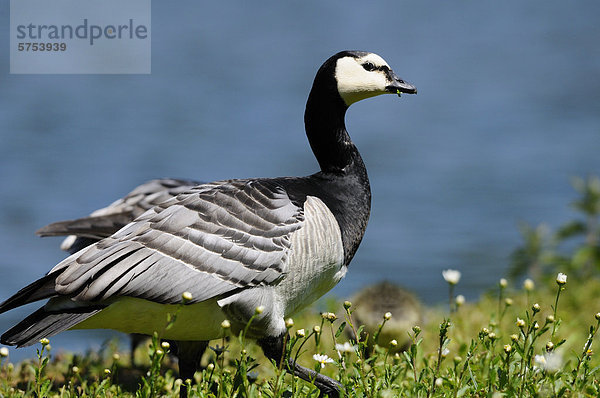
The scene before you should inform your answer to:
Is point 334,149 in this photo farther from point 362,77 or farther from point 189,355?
point 189,355

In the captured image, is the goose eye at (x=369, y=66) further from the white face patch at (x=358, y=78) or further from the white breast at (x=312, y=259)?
the white breast at (x=312, y=259)

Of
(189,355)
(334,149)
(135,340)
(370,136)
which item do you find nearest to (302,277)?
(189,355)

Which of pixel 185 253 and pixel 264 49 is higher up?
pixel 264 49

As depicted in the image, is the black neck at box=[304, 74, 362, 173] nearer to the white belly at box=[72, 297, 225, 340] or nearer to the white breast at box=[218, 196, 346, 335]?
the white breast at box=[218, 196, 346, 335]

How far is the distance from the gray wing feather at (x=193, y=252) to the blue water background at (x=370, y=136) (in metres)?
4.92

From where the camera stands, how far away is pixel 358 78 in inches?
207

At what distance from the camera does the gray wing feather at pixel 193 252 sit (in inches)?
165

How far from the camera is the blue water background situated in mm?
12227

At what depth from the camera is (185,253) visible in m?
4.36

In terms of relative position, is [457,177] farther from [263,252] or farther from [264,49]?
[263,252]

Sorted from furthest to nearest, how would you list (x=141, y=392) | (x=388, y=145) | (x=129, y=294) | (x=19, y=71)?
(x=19, y=71), (x=388, y=145), (x=129, y=294), (x=141, y=392)

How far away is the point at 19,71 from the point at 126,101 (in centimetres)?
268

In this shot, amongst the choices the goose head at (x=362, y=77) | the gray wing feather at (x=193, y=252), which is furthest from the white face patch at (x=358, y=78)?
the gray wing feather at (x=193, y=252)

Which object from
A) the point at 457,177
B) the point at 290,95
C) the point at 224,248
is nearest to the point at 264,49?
the point at 290,95
